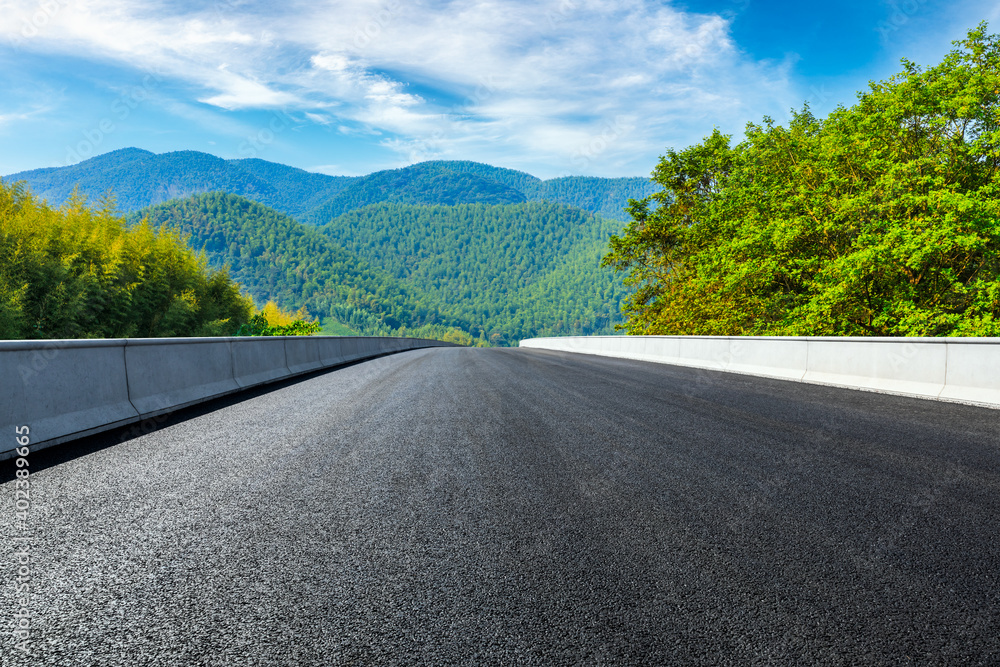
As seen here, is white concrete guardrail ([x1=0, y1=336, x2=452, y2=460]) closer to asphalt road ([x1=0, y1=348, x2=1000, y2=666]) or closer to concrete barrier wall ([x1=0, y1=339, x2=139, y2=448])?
concrete barrier wall ([x1=0, y1=339, x2=139, y2=448])

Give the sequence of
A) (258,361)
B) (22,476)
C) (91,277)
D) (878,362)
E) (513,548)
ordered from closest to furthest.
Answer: (513,548) < (22,476) < (878,362) < (258,361) < (91,277)

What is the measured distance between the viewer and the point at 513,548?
3.13 metres

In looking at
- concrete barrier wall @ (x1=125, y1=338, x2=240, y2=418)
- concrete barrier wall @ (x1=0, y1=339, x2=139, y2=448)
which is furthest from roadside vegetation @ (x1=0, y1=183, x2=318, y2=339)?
concrete barrier wall @ (x1=0, y1=339, x2=139, y2=448)

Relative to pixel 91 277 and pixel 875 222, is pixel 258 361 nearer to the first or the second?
pixel 91 277

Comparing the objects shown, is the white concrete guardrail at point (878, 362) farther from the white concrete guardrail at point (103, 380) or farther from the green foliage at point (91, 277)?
the green foliage at point (91, 277)

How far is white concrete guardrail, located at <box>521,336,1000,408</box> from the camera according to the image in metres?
8.75

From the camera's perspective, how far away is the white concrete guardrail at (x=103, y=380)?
5.65 meters

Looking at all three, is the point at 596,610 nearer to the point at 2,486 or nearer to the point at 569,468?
the point at 569,468

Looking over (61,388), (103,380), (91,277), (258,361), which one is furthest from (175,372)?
(91,277)

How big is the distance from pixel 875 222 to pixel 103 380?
2630 cm

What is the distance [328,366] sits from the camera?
18.0 meters

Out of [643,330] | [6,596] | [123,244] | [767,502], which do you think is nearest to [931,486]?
[767,502]

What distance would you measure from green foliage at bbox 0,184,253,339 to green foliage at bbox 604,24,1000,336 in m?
29.4

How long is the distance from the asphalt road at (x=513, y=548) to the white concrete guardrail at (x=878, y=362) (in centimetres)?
307
